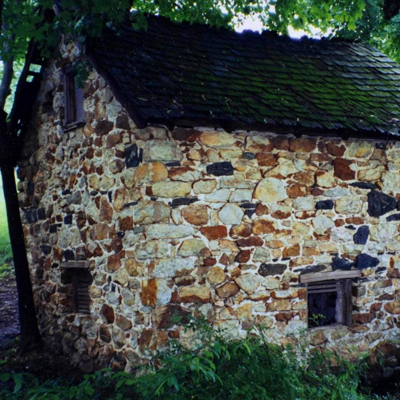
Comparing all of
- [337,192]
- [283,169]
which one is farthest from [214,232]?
[337,192]

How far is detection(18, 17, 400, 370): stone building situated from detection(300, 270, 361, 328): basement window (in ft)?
0.07

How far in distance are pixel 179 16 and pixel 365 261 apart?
20.5ft

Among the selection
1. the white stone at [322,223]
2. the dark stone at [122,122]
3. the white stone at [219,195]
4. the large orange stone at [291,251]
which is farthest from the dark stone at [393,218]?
the dark stone at [122,122]

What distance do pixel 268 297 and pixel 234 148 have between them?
2.01m

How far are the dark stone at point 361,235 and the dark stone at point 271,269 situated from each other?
125 cm

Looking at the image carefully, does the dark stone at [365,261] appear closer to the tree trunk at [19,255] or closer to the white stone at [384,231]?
the white stone at [384,231]

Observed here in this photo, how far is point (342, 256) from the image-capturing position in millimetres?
7961

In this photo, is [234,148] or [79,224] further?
[79,224]

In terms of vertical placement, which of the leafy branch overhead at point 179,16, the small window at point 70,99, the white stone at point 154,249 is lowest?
the white stone at point 154,249

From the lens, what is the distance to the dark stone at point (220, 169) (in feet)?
23.3

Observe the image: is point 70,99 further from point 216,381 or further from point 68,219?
point 216,381

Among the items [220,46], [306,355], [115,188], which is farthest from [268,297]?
[220,46]

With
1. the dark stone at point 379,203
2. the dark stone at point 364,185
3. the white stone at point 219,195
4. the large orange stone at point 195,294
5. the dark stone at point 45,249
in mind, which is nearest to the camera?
the large orange stone at point 195,294

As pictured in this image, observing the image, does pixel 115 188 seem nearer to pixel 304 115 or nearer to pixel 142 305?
pixel 142 305
